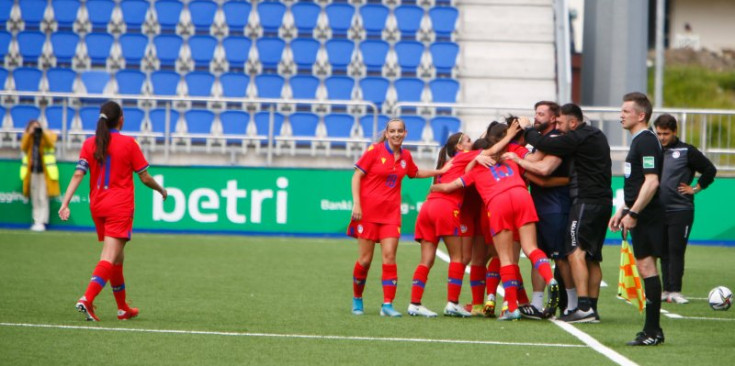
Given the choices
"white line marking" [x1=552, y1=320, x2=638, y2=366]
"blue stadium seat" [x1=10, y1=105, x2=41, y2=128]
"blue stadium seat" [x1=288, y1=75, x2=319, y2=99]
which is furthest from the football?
"blue stadium seat" [x1=10, y1=105, x2=41, y2=128]

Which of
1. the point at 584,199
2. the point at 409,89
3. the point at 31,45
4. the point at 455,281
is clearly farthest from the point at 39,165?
the point at 584,199

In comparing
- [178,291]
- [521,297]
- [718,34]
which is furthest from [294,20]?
[718,34]

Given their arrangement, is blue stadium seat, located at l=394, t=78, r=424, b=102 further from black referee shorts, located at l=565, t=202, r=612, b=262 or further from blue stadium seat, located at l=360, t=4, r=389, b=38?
black referee shorts, located at l=565, t=202, r=612, b=262

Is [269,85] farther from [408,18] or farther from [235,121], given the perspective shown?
[408,18]

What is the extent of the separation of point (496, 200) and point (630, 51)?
13321mm

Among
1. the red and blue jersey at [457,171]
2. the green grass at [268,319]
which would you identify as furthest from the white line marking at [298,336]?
the red and blue jersey at [457,171]

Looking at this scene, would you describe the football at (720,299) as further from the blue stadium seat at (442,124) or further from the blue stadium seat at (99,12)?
the blue stadium seat at (99,12)

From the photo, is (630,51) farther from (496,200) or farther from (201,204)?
(496,200)

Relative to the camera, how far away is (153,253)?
16.8 meters

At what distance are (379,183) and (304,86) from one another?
1408 centimetres

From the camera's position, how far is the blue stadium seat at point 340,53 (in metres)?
25.1

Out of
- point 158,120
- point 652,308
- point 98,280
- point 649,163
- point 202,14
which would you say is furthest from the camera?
point 202,14

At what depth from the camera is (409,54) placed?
25.4 metres

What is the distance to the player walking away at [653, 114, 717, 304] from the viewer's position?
12641 mm
